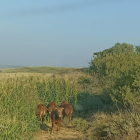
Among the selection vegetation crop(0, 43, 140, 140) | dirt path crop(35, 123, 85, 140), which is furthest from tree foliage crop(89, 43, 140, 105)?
dirt path crop(35, 123, 85, 140)

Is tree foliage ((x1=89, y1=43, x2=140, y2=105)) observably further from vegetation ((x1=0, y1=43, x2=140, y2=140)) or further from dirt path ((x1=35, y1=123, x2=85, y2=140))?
dirt path ((x1=35, y1=123, x2=85, y2=140))

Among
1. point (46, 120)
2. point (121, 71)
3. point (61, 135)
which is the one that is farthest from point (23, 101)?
point (121, 71)

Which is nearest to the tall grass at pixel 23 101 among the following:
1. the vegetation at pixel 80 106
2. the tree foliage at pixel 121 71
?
the vegetation at pixel 80 106

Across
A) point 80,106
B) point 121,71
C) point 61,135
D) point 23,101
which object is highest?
point 121,71

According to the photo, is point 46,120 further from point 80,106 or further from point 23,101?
point 80,106

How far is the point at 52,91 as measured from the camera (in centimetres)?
1545

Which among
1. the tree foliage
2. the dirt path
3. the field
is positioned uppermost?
the tree foliage

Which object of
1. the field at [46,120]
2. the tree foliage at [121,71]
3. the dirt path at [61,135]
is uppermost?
the tree foliage at [121,71]

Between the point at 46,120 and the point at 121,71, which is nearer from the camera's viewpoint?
the point at 46,120

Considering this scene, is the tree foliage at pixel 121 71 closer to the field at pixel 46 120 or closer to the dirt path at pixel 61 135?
the field at pixel 46 120

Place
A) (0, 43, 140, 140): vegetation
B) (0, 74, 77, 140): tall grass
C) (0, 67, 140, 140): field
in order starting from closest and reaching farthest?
(0, 67, 140, 140): field → (0, 43, 140, 140): vegetation → (0, 74, 77, 140): tall grass

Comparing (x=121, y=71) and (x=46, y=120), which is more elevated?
(x=121, y=71)

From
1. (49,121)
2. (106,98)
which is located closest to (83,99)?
(106,98)

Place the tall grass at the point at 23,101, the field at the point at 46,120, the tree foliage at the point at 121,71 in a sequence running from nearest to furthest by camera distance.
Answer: the field at the point at 46,120
the tall grass at the point at 23,101
the tree foliage at the point at 121,71
